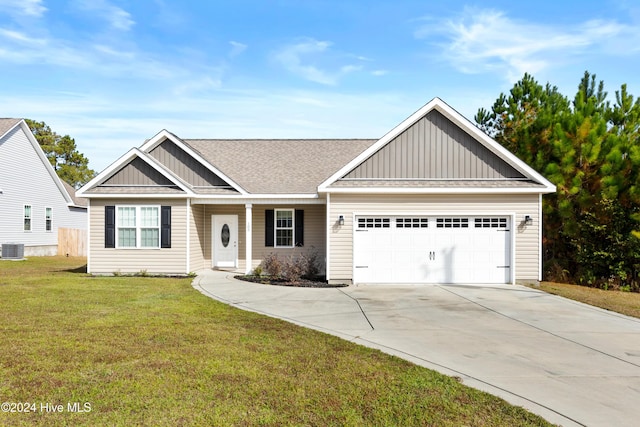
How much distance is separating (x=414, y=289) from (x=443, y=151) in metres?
4.80

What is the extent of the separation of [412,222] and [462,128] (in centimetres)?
355

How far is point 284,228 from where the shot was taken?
18.3 m

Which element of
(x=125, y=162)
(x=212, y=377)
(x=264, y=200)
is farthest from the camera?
(x=264, y=200)

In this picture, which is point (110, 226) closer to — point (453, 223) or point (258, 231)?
point (258, 231)

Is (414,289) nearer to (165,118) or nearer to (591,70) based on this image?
(591,70)

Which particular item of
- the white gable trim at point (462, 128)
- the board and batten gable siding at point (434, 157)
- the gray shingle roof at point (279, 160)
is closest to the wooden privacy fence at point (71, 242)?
the gray shingle roof at point (279, 160)

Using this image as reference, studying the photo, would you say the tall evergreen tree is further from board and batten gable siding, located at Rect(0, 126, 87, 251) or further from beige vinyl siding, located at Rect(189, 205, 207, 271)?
beige vinyl siding, located at Rect(189, 205, 207, 271)

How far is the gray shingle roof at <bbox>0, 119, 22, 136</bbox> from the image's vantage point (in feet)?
82.6

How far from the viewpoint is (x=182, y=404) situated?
472 cm

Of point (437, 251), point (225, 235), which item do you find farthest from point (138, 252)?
point (437, 251)

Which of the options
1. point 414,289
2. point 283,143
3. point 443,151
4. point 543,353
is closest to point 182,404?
point 543,353

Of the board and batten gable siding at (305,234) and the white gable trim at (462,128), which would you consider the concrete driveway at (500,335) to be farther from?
the board and batten gable siding at (305,234)

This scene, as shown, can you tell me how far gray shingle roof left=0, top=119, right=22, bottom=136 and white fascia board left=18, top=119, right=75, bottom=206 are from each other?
335 mm

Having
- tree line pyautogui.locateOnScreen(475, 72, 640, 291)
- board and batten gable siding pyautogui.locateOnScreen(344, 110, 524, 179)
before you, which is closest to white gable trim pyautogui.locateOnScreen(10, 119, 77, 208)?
board and batten gable siding pyautogui.locateOnScreen(344, 110, 524, 179)
